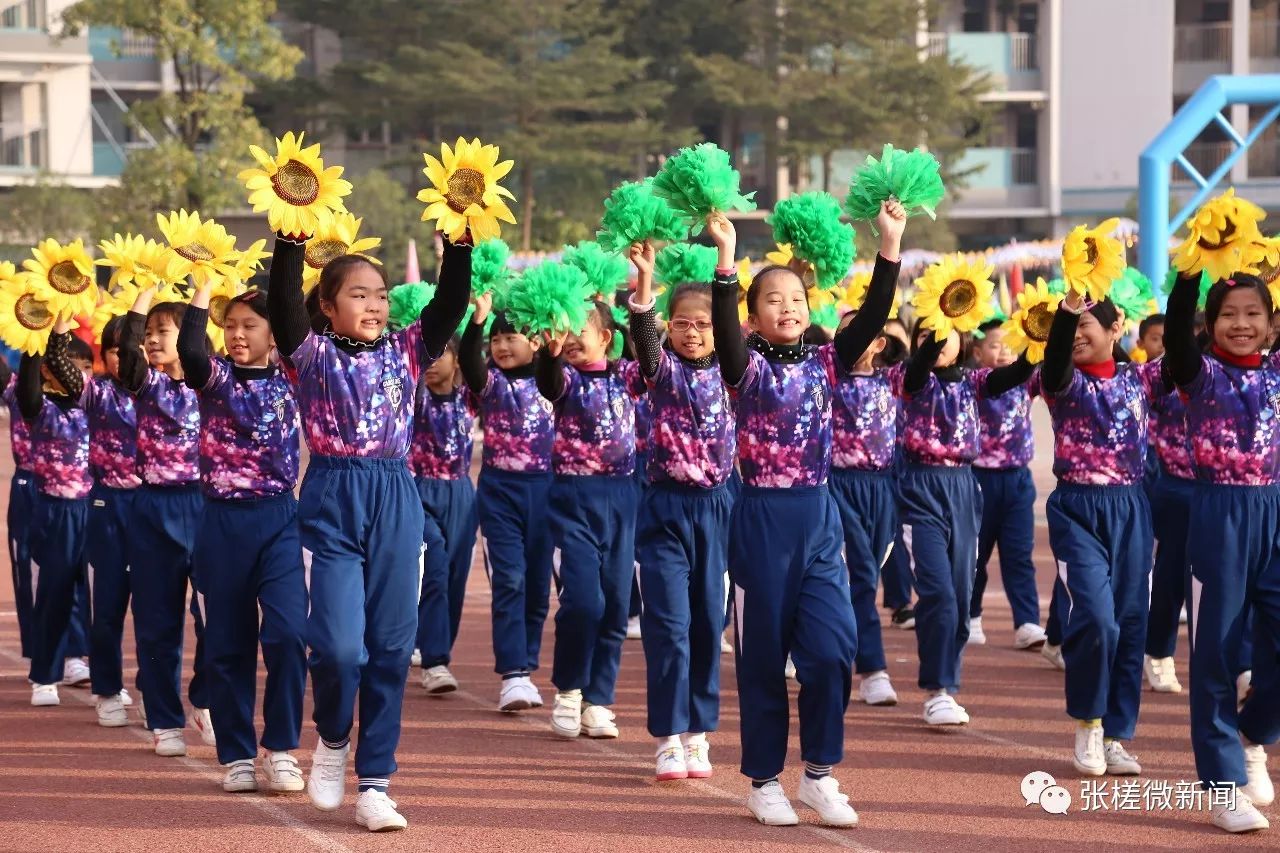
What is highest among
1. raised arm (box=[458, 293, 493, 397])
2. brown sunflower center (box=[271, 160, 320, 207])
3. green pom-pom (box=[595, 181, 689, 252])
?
brown sunflower center (box=[271, 160, 320, 207])

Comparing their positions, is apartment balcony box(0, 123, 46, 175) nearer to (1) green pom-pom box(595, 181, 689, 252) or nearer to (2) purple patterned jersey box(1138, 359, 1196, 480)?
(2) purple patterned jersey box(1138, 359, 1196, 480)

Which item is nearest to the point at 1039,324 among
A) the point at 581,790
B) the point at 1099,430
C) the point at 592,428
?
the point at 1099,430

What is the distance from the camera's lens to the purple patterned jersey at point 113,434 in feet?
29.6

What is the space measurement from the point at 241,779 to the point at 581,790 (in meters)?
1.29

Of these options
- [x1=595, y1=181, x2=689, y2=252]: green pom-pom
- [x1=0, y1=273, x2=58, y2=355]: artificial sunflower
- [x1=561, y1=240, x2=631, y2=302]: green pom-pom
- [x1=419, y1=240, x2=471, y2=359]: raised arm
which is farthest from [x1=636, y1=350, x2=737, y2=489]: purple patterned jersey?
[x1=0, y1=273, x2=58, y2=355]: artificial sunflower

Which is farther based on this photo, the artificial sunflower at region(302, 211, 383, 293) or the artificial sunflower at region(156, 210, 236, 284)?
the artificial sunflower at region(302, 211, 383, 293)

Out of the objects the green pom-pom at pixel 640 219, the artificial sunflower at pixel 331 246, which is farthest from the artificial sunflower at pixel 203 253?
the green pom-pom at pixel 640 219

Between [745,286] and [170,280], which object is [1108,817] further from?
[170,280]

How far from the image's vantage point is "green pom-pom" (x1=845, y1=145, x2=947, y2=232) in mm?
6801

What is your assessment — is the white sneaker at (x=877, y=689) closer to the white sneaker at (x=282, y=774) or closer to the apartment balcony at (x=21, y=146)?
the white sneaker at (x=282, y=774)

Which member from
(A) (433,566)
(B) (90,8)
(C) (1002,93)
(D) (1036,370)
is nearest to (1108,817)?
(D) (1036,370)

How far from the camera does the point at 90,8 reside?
3120 centimetres

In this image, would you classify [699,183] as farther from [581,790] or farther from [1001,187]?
[1001,187]

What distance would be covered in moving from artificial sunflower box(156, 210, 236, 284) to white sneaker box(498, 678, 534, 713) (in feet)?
8.64
